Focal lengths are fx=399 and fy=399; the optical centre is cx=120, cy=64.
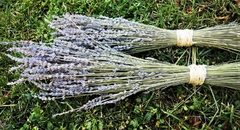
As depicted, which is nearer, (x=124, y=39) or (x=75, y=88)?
(x=75, y=88)

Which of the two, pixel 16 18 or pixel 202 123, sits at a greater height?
pixel 16 18

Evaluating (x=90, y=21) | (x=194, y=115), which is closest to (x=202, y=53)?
(x=194, y=115)

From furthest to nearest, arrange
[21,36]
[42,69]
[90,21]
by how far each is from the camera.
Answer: [21,36] → [90,21] → [42,69]

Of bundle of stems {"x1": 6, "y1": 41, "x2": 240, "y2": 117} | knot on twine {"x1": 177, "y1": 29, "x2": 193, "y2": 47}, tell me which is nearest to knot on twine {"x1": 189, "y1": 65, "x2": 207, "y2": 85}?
bundle of stems {"x1": 6, "y1": 41, "x2": 240, "y2": 117}

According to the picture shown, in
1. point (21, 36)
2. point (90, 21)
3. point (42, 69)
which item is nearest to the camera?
point (42, 69)

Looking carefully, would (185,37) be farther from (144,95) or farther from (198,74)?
(144,95)

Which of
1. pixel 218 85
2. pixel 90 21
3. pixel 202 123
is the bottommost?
pixel 202 123

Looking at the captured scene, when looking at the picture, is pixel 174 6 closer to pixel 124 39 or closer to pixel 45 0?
pixel 124 39
